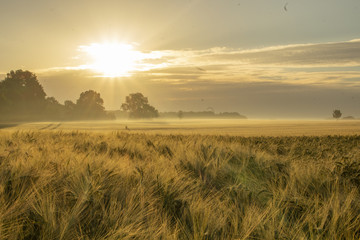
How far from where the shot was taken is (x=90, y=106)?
281 feet

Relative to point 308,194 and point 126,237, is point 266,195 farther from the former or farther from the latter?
point 126,237

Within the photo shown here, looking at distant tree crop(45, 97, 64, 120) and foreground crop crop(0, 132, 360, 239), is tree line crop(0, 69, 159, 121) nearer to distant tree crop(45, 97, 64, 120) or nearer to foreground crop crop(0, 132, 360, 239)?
distant tree crop(45, 97, 64, 120)

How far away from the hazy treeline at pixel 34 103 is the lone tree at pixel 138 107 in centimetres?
825

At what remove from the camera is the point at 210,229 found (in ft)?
9.86

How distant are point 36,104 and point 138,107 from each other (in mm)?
26719

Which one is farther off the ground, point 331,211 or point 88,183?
point 88,183

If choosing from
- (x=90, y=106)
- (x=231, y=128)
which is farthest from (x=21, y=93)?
(x=231, y=128)

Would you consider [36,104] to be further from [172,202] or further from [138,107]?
[172,202]

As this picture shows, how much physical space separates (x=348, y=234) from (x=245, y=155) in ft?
13.9

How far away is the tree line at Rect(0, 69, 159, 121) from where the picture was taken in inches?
2967

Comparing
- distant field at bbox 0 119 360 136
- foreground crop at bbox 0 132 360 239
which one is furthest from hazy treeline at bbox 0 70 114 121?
foreground crop at bbox 0 132 360 239

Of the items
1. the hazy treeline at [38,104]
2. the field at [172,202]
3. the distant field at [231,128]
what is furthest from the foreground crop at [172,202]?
the hazy treeline at [38,104]

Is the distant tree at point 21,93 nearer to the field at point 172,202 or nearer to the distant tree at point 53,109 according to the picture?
the distant tree at point 53,109

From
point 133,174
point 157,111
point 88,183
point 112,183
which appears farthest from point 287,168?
point 157,111
